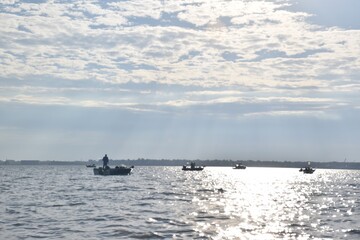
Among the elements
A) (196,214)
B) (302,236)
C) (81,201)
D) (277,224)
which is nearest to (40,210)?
(81,201)

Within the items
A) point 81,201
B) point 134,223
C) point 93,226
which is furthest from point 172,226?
point 81,201

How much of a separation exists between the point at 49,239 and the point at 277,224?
17.3 m

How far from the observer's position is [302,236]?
33281mm

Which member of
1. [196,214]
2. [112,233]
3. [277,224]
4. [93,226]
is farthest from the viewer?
[196,214]

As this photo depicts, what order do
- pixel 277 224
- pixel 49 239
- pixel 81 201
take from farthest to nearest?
pixel 81 201 → pixel 277 224 → pixel 49 239

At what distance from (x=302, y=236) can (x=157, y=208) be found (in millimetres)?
18434

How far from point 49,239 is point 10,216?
1234 cm

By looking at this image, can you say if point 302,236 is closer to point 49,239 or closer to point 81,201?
point 49,239

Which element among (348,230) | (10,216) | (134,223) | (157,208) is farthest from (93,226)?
(348,230)

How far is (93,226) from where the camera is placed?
35.9 meters

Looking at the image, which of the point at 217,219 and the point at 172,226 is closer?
the point at 172,226

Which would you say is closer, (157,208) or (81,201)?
(157,208)

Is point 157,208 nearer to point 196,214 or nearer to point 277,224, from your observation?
point 196,214

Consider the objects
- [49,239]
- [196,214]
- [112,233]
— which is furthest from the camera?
[196,214]
